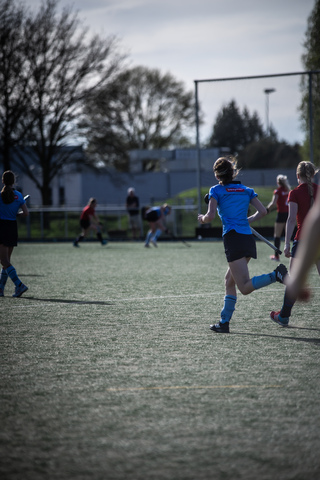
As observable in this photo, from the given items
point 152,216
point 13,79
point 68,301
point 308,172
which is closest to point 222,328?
point 308,172

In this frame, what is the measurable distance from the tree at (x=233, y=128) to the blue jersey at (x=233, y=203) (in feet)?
50.2

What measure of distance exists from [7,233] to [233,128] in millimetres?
14776

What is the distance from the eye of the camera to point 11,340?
23.0 feet

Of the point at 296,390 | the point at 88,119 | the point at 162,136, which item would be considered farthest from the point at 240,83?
the point at 162,136

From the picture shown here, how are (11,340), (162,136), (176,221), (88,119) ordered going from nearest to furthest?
(11,340) < (176,221) < (88,119) < (162,136)

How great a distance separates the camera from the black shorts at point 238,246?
7004 mm

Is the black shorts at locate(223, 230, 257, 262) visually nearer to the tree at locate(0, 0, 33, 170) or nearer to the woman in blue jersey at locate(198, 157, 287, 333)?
the woman in blue jersey at locate(198, 157, 287, 333)

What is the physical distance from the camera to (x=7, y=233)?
10578 mm

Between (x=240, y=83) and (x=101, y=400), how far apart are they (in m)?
18.9

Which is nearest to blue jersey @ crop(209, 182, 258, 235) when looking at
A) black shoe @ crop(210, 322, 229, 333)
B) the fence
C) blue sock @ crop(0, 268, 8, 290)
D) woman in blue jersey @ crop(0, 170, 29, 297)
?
black shoe @ crop(210, 322, 229, 333)

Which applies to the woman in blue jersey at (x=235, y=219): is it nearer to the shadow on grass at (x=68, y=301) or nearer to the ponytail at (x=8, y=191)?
the shadow on grass at (x=68, y=301)

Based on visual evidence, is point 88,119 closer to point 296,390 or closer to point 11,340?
point 11,340

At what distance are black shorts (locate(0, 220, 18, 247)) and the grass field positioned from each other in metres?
1.06

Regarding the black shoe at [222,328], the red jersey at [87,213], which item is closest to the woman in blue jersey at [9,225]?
the black shoe at [222,328]
